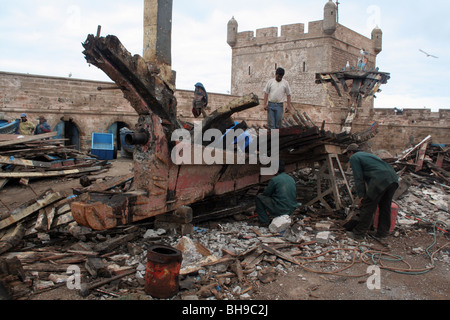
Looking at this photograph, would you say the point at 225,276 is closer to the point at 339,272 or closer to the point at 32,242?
the point at 339,272

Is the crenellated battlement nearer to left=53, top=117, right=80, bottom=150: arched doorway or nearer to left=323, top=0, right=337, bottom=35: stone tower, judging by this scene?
left=323, top=0, right=337, bottom=35: stone tower

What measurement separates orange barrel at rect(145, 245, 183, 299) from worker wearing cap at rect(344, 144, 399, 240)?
364 centimetres

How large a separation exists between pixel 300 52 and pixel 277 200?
2551cm

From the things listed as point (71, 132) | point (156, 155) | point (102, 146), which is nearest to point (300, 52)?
point (71, 132)

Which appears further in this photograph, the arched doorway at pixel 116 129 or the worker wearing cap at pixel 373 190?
the arched doorway at pixel 116 129

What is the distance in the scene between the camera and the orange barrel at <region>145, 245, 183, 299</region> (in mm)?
3332

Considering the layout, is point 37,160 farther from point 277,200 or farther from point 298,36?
point 298,36

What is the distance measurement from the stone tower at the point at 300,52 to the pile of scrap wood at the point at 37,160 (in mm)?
21184

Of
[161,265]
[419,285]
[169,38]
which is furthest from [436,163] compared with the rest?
[161,265]

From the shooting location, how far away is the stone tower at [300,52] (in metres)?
27.5

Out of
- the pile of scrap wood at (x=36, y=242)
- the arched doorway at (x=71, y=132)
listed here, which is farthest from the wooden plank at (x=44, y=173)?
the arched doorway at (x=71, y=132)

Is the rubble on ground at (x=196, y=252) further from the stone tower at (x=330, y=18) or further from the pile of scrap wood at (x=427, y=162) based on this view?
the stone tower at (x=330, y=18)

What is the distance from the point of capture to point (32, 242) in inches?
197

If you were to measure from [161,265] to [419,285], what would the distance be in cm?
331
